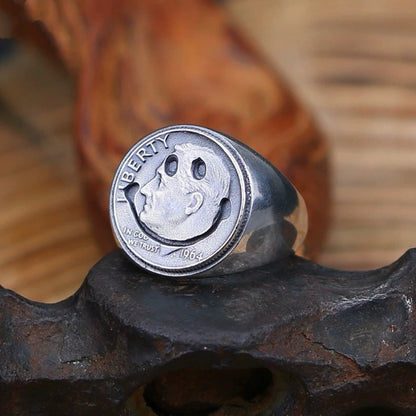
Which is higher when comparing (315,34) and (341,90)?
(315,34)

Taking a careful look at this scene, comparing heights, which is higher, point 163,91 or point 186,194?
point 163,91

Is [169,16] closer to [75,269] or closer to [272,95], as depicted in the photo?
[272,95]

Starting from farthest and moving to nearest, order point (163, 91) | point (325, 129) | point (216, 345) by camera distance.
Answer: point (325, 129) < point (163, 91) < point (216, 345)

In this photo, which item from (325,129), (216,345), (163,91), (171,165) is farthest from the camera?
(325,129)

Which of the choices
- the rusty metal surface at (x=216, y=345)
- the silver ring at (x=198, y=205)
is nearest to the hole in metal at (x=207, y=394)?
the rusty metal surface at (x=216, y=345)

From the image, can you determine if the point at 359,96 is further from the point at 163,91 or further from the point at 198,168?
the point at 198,168

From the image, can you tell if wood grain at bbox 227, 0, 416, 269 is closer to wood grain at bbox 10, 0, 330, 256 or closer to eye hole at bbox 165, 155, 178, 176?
wood grain at bbox 10, 0, 330, 256

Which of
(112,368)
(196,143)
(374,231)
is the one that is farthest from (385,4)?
(112,368)

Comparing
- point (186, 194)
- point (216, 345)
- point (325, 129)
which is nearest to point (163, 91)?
point (325, 129)
